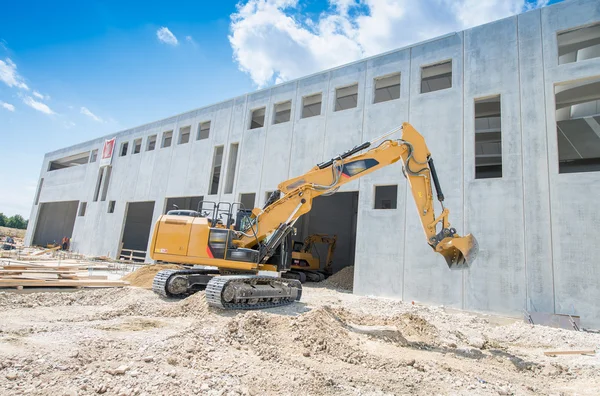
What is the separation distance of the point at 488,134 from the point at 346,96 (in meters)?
7.20

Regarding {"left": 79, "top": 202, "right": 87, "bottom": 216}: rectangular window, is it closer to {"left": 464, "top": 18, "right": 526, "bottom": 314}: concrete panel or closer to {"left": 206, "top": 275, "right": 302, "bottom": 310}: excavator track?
{"left": 206, "top": 275, "right": 302, "bottom": 310}: excavator track

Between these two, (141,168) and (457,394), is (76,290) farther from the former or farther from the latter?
(141,168)

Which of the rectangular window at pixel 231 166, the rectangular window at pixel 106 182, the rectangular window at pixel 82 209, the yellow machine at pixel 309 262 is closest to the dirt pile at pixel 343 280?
the yellow machine at pixel 309 262

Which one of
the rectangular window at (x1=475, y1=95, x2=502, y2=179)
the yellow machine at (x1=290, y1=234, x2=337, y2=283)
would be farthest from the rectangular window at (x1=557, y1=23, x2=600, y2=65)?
the yellow machine at (x1=290, y1=234, x2=337, y2=283)

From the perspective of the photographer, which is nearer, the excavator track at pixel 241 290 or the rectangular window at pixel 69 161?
the excavator track at pixel 241 290

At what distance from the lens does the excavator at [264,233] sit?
791 cm

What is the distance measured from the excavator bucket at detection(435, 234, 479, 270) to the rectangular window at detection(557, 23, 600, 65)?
8937mm

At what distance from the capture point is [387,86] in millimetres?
15742

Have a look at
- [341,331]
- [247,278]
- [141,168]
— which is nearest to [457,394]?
[341,331]

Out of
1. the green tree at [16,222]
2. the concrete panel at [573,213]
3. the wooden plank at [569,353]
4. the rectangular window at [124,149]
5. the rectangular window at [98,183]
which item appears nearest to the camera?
the wooden plank at [569,353]

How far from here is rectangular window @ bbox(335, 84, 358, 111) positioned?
52.0 feet

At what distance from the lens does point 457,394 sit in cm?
394

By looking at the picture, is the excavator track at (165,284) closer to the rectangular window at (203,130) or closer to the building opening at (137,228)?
the rectangular window at (203,130)

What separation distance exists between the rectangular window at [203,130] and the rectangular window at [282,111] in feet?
15.5
